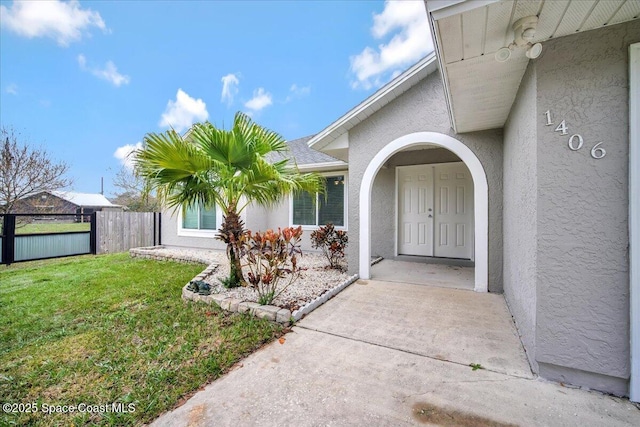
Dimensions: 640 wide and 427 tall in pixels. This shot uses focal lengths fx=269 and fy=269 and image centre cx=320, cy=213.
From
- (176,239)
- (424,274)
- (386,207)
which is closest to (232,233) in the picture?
(424,274)

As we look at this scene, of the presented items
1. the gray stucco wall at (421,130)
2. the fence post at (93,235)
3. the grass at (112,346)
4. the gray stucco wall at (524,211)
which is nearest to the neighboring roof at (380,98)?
A: the gray stucco wall at (421,130)

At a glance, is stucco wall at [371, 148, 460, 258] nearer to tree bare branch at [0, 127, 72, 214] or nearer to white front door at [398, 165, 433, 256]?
white front door at [398, 165, 433, 256]

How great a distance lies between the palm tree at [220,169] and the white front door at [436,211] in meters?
4.00

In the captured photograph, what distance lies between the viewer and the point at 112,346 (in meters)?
3.35

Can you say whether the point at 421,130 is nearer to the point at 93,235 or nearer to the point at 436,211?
the point at 436,211

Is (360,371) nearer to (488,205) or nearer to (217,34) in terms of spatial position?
(488,205)

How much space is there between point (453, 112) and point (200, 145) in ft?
14.1

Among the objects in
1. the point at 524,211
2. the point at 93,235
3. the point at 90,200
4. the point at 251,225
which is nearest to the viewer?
the point at 524,211

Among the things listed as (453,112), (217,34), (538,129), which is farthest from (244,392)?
(217,34)

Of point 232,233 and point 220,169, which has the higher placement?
point 220,169

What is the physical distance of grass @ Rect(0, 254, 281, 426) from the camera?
8.01ft

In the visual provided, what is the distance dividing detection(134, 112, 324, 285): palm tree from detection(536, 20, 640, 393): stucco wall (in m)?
3.72

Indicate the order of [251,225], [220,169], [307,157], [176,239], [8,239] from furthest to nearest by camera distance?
[176,239], [307,157], [251,225], [8,239], [220,169]

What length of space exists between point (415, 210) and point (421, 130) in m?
3.09
